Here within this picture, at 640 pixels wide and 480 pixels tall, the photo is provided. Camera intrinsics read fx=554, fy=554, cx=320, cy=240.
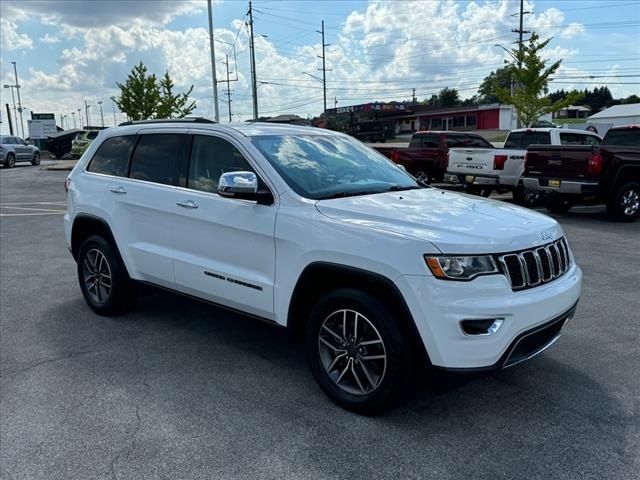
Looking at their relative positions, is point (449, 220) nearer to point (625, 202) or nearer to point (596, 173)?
point (596, 173)

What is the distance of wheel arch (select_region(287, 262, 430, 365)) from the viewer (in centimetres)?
322

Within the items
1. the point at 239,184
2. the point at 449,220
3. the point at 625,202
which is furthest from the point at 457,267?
the point at 625,202

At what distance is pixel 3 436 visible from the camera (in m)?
3.39

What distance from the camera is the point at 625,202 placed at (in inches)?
442

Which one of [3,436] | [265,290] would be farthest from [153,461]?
[265,290]

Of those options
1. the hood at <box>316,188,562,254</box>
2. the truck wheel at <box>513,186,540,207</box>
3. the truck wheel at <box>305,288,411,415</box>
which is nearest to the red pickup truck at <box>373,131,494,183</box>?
the truck wheel at <box>513,186,540,207</box>

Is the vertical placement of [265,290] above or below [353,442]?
above

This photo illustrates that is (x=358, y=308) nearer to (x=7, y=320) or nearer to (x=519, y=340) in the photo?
(x=519, y=340)

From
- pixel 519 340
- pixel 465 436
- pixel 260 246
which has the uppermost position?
pixel 260 246

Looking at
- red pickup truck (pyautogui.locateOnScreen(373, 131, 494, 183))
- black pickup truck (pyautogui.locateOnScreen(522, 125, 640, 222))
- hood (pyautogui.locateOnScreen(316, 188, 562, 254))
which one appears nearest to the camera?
hood (pyautogui.locateOnScreen(316, 188, 562, 254))

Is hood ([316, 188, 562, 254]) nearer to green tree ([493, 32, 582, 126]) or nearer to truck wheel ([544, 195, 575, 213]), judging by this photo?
truck wheel ([544, 195, 575, 213])

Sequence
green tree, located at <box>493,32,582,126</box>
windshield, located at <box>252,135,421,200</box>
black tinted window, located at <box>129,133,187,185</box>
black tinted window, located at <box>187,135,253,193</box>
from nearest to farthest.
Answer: windshield, located at <box>252,135,421,200</box>
black tinted window, located at <box>187,135,253,193</box>
black tinted window, located at <box>129,133,187,185</box>
green tree, located at <box>493,32,582,126</box>

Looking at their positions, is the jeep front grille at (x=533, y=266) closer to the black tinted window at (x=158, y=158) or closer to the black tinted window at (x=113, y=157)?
the black tinted window at (x=158, y=158)

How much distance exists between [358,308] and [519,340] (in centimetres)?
95
